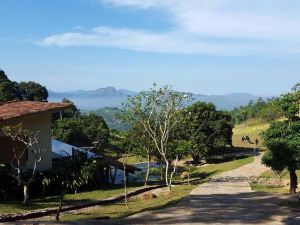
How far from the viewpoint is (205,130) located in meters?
45.0

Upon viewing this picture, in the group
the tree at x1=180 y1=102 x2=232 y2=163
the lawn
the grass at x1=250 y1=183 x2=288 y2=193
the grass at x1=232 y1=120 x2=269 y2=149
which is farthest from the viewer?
the grass at x1=232 y1=120 x2=269 y2=149

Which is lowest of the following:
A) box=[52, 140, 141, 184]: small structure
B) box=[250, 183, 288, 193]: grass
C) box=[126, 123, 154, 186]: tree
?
box=[250, 183, 288, 193]: grass

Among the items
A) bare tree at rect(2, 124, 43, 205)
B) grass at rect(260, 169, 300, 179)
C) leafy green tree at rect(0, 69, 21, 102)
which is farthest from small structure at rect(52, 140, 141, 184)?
leafy green tree at rect(0, 69, 21, 102)

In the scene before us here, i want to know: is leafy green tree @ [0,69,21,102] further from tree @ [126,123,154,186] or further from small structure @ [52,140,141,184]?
small structure @ [52,140,141,184]

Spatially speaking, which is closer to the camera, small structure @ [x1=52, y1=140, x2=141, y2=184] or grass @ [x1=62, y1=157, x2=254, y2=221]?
grass @ [x1=62, y1=157, x2=254, y2=221]

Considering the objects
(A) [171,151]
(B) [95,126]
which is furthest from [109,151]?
(A) [171,151]

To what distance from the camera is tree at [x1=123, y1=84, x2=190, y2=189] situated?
2889 centimetres

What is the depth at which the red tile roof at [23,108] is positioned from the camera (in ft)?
78.2

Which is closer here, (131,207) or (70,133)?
(131,207)

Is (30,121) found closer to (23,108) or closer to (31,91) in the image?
(23,108)

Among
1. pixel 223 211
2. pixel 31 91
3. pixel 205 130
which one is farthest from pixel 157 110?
pixel 31 91

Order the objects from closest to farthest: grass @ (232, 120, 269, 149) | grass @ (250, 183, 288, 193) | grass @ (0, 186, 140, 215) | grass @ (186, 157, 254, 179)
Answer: grass @ (0, 186, 140, 215) → grass @ (250, 183, 288, 193) → grass @ (186, 157, 254, 179) → grass @ (232, 120, 269, 149)

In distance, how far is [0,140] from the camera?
23672mm

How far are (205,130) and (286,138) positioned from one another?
25.0m
